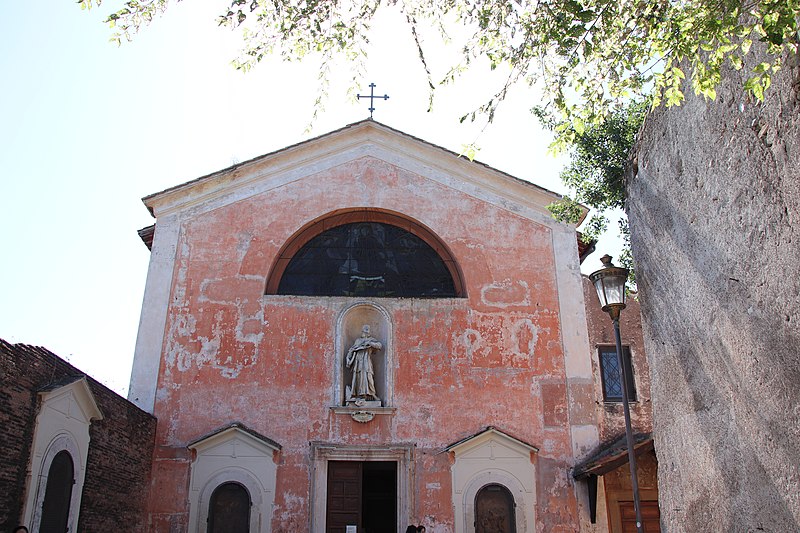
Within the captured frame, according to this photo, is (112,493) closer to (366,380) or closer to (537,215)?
(366,380)

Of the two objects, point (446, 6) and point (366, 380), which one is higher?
point (446, 6)

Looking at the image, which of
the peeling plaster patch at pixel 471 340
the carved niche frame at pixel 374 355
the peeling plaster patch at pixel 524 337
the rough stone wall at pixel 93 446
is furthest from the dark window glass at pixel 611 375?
the rough stone wall at pixel 93 446

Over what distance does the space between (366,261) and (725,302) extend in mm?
9831

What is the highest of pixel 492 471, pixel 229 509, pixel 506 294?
pixel 506 294

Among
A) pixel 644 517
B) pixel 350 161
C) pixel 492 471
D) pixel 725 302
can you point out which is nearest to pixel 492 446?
pixel 492 471

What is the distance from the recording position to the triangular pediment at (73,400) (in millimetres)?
8250

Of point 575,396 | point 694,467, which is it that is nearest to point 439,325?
point 575,396

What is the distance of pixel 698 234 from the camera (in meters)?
4.05

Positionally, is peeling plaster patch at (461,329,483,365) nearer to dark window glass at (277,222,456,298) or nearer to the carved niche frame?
dark window glass at (277,222,456,298)

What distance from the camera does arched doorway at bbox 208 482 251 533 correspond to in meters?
11.3

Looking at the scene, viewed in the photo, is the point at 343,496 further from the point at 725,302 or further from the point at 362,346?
the point at 725,302

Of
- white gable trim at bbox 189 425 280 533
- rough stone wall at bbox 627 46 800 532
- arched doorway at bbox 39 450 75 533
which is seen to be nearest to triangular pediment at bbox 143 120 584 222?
white gable trim at bbox 189 425 280 533

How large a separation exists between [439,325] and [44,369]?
21.6 ft

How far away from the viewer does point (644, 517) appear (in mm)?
11500
